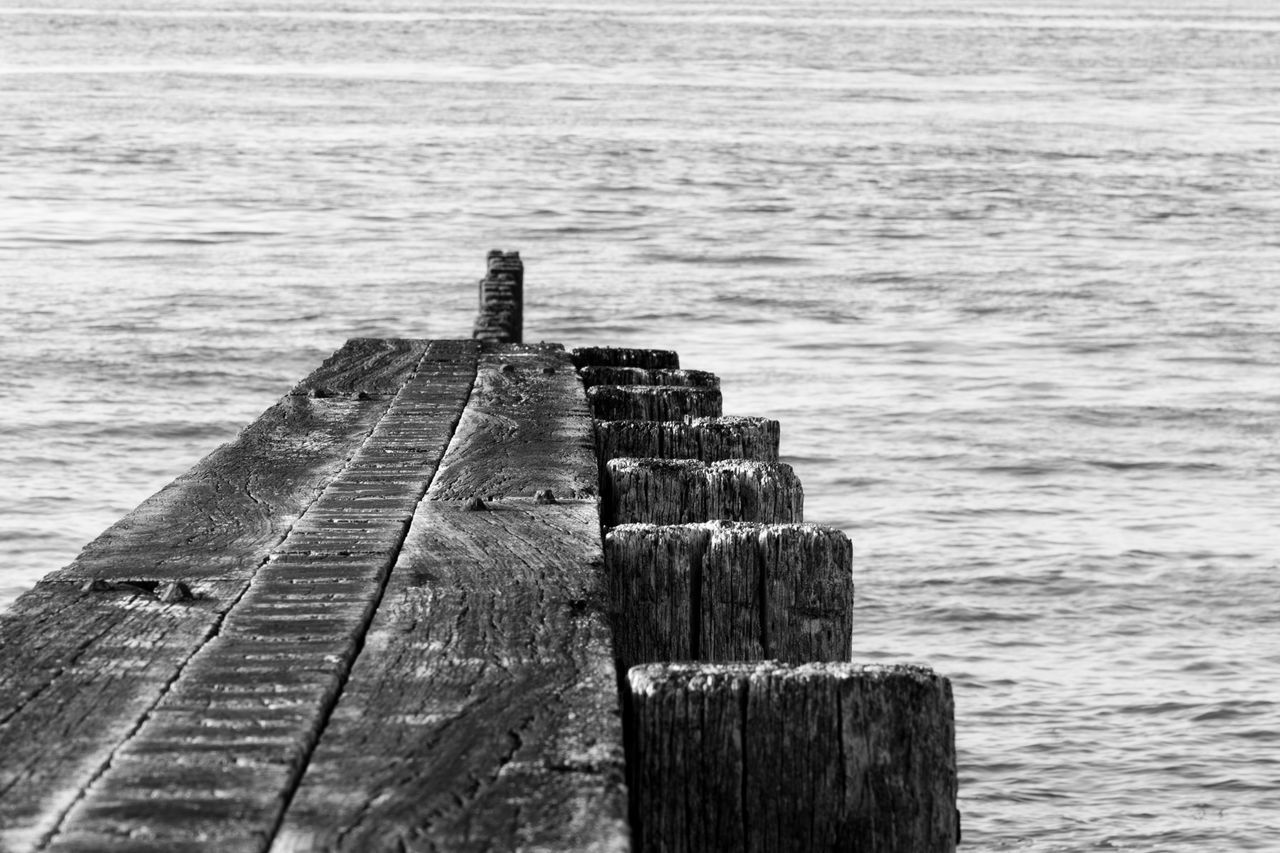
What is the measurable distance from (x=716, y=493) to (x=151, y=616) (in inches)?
54.3

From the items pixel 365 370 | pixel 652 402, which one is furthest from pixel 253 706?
pixel 365 370

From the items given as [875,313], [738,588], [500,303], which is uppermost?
[738,588]

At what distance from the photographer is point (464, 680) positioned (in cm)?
264

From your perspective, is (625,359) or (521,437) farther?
(625,359)

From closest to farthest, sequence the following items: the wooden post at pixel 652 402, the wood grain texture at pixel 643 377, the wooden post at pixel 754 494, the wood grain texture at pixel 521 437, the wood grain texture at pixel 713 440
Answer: the wooden post at pixel 754 494, the wood grain texture at pixel 521 437, the wood grain texture at pixel 713 440, the wooden post at pixel 652 402, the wood grain texture at pixel 643 377

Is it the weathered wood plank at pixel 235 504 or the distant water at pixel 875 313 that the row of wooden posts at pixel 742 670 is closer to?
the weathered wood plank at pixel 235 504

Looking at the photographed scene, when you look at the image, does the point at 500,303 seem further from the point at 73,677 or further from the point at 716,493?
the point at 73,677

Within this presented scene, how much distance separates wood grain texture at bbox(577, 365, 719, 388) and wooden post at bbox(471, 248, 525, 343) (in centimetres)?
371

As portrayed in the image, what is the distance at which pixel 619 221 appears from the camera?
26.8 meters

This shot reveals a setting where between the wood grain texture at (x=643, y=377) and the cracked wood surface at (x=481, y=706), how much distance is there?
1.75m

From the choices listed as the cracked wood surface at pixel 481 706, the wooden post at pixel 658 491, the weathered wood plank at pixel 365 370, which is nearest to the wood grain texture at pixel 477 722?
the cracked wood surface at pixel 481 706

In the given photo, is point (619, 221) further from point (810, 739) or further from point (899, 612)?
point (810, 739)

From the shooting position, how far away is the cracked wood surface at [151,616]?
7.45ft

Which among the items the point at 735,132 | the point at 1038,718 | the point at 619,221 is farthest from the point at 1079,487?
the point at 735,132
